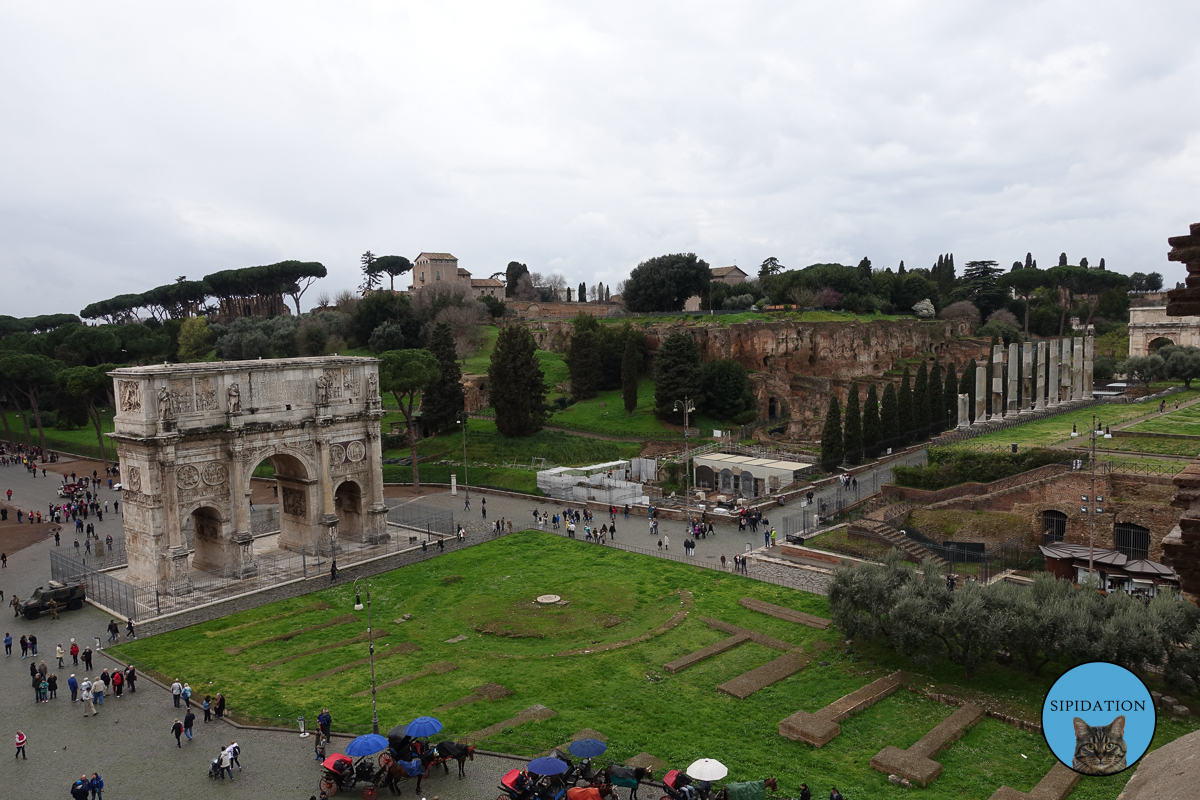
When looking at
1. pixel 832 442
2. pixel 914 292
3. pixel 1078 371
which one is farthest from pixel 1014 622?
pixel 914 292

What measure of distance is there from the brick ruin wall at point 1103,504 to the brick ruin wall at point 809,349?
25678 millimetres

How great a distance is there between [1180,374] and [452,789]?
6179 centimetres

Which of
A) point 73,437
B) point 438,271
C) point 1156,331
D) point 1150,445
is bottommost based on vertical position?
point 73,437

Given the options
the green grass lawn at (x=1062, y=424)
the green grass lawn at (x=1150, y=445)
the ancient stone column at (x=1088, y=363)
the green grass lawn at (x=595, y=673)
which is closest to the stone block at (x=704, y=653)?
the green grass lawn at (x=595, y=673)

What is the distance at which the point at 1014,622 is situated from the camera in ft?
66.6

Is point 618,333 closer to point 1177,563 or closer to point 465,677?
point 465,677

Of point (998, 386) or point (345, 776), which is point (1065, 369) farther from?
point (345, 776)

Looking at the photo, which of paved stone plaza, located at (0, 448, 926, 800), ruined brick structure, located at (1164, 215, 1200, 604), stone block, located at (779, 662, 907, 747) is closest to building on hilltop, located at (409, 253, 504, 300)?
paved stone plaza, located at (0, 448, 926, 800)

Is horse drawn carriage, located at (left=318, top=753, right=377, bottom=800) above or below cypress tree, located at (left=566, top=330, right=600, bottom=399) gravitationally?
below

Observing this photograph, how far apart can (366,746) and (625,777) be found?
559 cm

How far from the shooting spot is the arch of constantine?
6781 centimetres

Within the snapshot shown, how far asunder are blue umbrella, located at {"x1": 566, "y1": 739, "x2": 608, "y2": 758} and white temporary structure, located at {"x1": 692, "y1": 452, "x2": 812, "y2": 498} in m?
26.9

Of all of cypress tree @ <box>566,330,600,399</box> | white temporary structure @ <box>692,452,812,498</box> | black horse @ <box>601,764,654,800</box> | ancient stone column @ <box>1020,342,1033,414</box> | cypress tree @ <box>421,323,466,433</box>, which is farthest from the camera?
cypress tree @ <box>566,330,600,399</box>

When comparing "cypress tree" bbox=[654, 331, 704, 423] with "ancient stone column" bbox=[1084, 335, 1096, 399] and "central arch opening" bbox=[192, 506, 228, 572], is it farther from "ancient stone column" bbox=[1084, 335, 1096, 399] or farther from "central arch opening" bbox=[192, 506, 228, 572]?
"central arch opening" bbox=[192, 506, 228, 572]
